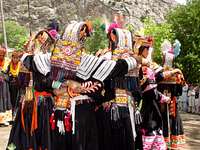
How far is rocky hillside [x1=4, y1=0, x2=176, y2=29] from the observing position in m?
78.8

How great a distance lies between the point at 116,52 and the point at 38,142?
1.45 metres

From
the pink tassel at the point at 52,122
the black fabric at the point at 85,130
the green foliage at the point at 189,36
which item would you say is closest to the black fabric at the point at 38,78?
the pink tassel at the point at 52,122

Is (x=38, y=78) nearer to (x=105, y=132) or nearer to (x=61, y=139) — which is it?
(x=61, y=139)

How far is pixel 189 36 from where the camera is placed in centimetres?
1944

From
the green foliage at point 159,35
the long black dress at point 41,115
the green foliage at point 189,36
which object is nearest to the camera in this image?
the long black dress at point 41,115

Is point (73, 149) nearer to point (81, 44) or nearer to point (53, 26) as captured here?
point (81, 44)

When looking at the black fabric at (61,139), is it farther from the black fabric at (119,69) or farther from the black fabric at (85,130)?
the black fabric at (119,69)

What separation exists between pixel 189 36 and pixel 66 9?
66.0 metres

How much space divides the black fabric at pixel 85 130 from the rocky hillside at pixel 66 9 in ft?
237

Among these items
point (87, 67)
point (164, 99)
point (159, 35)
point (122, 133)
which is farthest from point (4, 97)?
point (159, 35)

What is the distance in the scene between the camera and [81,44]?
5375 mm

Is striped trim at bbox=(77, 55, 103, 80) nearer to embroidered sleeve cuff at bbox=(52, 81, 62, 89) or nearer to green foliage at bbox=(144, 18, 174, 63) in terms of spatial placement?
embroidered sleeve cuff at bbox=(52, 81, 62, 89)

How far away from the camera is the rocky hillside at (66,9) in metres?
78.8

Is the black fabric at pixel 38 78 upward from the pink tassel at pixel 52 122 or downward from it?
upward
